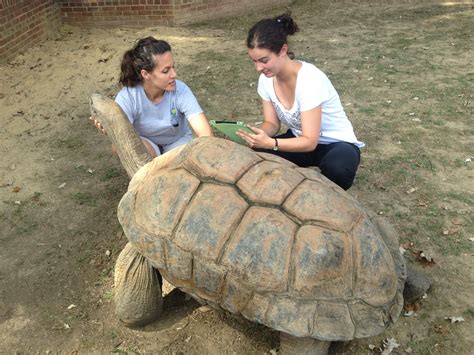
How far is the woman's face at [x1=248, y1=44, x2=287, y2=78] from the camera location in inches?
110

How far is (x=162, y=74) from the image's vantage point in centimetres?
309

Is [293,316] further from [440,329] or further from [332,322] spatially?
[440,329]

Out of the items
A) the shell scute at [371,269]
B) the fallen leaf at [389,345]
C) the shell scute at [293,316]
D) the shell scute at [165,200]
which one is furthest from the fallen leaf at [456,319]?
the shell scute at [165,200]

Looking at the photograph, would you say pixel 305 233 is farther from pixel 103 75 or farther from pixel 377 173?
pixel 103 75

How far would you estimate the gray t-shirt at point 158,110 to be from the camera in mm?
3262

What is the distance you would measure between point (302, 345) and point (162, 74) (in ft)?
6.37

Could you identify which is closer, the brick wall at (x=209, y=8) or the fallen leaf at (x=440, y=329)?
the fallen leaf at (x=440, y=329)

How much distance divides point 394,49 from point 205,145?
5533 millimetres

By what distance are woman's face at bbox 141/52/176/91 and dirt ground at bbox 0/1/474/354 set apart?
3.82 feet

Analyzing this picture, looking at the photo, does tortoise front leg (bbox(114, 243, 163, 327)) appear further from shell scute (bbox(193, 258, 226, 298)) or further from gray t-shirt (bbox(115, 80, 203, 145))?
gray t-shirt (bbox(115, 80, 203, 145))

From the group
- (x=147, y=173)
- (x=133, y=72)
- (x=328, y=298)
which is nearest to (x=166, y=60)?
(x=133, y=72)

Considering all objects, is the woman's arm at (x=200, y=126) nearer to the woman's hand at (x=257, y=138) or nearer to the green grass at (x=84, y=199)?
the woman's hand at (x=257, y=138)

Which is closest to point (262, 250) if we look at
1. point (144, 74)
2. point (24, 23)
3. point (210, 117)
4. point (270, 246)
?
point (270, 246)

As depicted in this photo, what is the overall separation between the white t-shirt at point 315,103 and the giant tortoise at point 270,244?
0.65 meters
